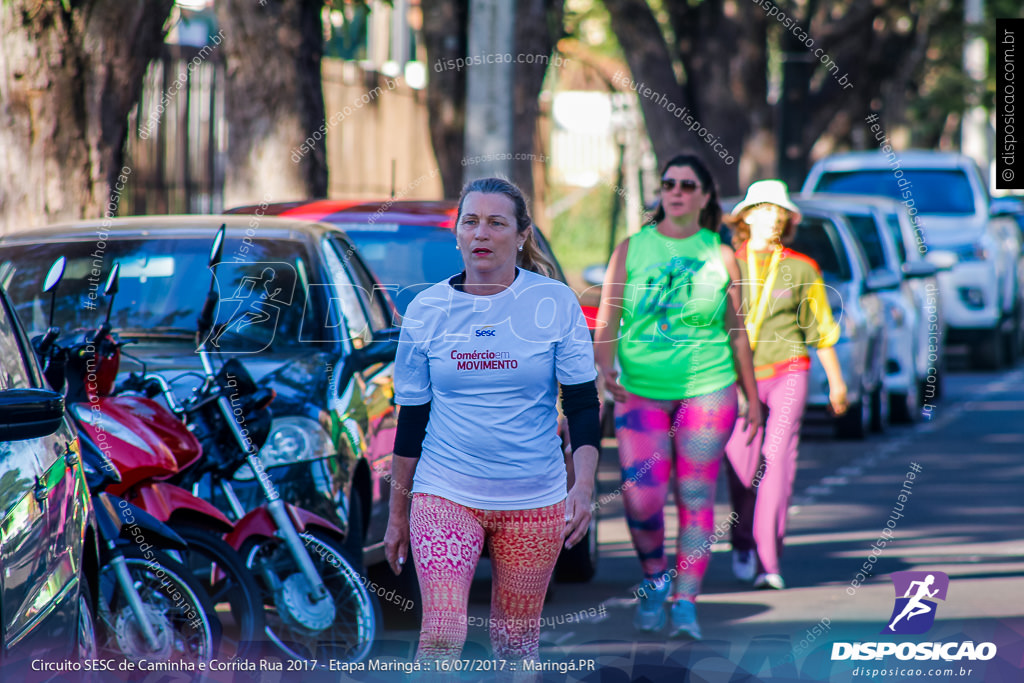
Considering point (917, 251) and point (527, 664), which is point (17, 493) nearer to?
point (527, 664)

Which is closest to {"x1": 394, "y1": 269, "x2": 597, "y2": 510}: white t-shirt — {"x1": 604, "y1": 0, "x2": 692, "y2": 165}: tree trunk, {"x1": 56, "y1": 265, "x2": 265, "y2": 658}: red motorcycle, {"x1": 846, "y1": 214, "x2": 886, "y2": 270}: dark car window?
{"x1": 56, "y1": 265, "x2": 265, "y2": 658}: red motorcycle

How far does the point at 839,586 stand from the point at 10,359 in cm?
504

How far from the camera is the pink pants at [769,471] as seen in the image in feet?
28.0

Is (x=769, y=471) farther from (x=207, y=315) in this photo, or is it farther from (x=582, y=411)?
(x=582, y=411)

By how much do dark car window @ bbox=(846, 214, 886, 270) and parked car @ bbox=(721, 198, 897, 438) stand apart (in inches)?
47.6

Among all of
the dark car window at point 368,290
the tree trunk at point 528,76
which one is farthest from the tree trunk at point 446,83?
the dark car window at point 368,290

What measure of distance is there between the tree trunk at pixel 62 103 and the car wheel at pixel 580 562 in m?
3.95

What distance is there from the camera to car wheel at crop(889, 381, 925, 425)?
54.1ft

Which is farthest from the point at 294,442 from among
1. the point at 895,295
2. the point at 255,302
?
the point at 895,295

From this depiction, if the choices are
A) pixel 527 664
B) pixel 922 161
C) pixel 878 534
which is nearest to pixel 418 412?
pixel 527 664

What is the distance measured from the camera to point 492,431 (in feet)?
16.0

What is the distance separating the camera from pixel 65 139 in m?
10.8

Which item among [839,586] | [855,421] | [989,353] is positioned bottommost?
[989,353]

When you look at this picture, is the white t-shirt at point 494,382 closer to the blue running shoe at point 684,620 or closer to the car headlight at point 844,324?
the blue running shoe at point 684,620
